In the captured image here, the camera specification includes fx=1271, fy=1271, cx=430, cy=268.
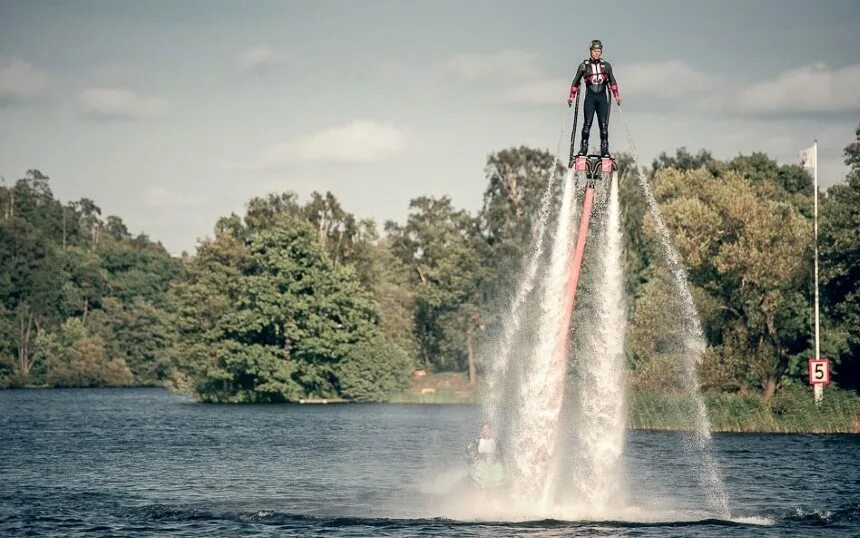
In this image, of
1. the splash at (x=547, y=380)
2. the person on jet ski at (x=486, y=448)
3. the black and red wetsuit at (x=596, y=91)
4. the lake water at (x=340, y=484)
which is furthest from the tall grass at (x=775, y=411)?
the black and red wetsuit at (x=596, y=91)

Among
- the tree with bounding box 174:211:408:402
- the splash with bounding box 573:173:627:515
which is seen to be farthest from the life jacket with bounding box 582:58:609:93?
the tree with bounding box 174:211:408:402

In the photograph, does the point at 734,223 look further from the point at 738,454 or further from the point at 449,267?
the point at 449,267

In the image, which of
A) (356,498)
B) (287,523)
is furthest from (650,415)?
(287,523)

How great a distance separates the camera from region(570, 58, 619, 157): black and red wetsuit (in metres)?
36.7

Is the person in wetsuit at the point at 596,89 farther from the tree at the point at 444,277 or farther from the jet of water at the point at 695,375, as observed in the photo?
the tree at the point at 444,277

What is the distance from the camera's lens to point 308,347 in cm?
12631

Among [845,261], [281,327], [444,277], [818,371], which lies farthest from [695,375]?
[444,277]

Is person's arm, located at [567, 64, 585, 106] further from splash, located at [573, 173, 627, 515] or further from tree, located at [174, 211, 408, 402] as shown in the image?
tree, located at [174, 211, 408, 402]

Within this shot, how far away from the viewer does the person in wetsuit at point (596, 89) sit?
36.7 metres

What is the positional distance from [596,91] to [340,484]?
2479cm

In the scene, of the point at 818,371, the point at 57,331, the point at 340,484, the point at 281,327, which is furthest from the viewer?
the point at 57,331

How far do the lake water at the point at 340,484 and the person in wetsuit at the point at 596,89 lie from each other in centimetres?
1206

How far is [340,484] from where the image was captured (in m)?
55.0

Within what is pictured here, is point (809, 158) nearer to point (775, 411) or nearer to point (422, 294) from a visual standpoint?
point (775, 411)
